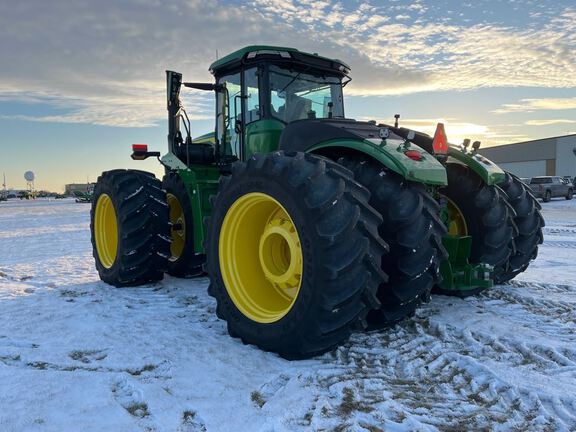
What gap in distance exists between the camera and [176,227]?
6637 millimetres

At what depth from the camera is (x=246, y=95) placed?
532 centimetres

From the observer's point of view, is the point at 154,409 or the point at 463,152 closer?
the point at 154,409

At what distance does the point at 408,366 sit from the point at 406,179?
4.59 feet

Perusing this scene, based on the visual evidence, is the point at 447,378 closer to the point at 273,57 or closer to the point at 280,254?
the point at 280,254

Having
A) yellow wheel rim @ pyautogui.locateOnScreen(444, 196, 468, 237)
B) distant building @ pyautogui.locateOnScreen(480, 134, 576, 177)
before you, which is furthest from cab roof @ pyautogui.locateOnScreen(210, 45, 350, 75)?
distant building @ pyautogui.locateOnScreen(480, 134, 576, 177)

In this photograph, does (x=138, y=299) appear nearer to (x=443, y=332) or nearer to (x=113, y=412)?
(x=113, y=412)

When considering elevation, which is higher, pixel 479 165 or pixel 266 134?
pixel 266 134

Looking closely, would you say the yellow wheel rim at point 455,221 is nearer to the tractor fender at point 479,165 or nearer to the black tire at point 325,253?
the tractor fender at point 479,165

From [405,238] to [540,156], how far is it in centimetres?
6067

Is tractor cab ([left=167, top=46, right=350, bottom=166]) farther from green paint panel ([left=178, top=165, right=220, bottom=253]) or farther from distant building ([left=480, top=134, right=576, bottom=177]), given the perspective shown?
distant building ([left=480, top=134, right=576, bottom=177])

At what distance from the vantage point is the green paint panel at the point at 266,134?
202 inches

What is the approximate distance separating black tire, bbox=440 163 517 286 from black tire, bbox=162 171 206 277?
339 cm

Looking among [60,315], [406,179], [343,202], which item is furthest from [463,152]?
[60,315]

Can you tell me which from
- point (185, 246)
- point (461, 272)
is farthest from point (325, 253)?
point (185, 246)
